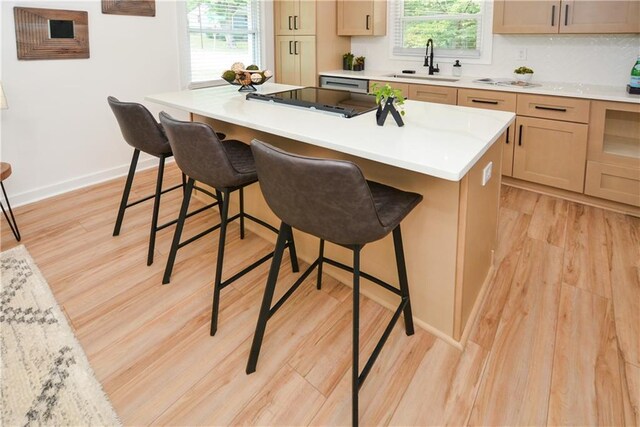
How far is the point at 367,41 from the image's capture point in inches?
198

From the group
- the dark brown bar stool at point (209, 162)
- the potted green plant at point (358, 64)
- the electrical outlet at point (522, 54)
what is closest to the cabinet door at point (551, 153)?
the electrical outlet at point (522, 54)

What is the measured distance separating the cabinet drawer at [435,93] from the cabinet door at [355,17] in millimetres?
1056

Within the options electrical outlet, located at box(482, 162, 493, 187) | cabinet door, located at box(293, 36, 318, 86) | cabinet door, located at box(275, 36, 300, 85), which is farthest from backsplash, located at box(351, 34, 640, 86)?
electrical outlet, located at box(482, 162, 493, 187)

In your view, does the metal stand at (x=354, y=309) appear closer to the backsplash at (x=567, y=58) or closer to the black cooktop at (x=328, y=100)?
the black cooktop at (x=328, y=100)

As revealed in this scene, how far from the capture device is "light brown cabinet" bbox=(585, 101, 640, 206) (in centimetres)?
303

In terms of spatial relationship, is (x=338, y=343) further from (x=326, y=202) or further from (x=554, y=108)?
(x=554, y=108)

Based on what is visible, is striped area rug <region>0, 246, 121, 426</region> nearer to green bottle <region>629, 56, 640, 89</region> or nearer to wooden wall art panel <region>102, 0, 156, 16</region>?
wooden wall art panel <region>102, 0, 156, 16</region>

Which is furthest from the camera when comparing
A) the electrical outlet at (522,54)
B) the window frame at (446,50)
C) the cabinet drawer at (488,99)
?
the window frame at (446,50)

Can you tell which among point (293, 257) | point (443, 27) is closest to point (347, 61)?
point (443, 27)

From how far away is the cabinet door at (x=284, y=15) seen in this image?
15.7ft

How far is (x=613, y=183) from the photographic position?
315 centimetres

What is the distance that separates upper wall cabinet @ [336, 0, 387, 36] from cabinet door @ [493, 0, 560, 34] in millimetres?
1371

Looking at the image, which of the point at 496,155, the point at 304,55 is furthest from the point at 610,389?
the point at 304,55

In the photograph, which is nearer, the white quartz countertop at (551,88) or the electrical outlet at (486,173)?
the electrical outlet at (486,173)
